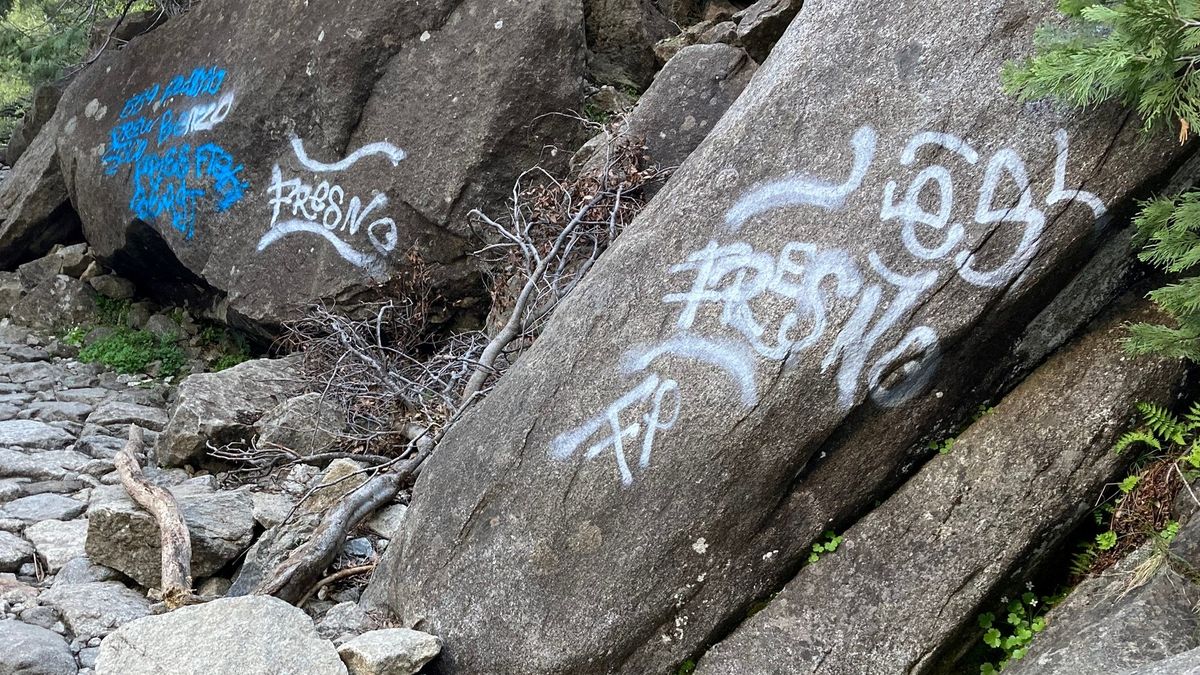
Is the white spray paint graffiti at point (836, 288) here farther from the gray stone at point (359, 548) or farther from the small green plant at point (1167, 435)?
the gray stone at point (359, 548)

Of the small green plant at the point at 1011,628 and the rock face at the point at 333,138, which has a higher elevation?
the rock face at the point at 333,138

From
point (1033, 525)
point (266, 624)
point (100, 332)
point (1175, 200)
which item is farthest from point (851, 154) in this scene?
point (100, 332)

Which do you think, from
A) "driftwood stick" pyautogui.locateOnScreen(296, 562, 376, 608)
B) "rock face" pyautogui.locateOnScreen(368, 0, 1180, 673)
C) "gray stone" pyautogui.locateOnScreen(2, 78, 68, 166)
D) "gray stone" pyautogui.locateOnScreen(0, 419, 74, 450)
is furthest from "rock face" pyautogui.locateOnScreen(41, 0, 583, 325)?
"gray stone" pyautogui.locateOnScreen(2, 78, 68, 166)

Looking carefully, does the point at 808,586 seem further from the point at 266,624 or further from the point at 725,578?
the point at 266,624

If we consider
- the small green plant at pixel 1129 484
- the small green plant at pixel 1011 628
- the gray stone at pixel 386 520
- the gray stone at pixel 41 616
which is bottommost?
the small green plant at pixel 1011 628

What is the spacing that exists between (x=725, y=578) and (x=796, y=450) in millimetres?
499

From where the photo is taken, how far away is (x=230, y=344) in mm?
8062

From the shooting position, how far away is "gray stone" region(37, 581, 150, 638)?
12.9 ft

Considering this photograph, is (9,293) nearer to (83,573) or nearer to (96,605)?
(83,573)

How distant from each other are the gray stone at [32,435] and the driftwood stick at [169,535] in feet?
4.99

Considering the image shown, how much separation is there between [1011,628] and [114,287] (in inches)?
325

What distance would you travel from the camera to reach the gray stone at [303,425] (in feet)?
18.7

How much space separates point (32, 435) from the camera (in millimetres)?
6340

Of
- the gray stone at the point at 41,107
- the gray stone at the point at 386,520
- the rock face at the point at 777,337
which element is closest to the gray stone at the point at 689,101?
the rock face at the point at 777,337
